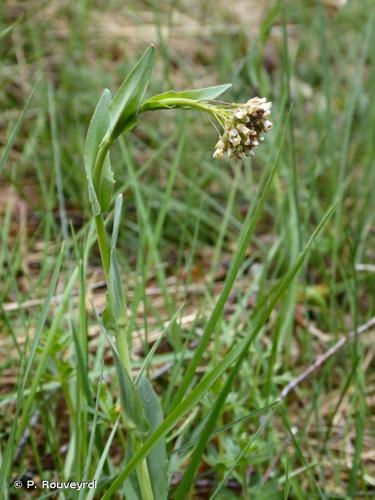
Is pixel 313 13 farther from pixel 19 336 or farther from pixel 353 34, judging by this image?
pixel 19 336

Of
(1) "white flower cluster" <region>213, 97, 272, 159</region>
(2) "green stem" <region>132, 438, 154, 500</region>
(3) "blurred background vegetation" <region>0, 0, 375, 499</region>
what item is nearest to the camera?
(1) "white flower cluster" <region>213, 97, 272, 159</region>

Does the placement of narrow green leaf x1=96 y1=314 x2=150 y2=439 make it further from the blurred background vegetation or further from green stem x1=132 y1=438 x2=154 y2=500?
the blurred background vegetation

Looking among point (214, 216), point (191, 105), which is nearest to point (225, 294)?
point (191, 105)

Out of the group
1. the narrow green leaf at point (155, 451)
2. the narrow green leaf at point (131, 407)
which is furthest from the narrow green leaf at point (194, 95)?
the narrow green leaf at point (155, 451)

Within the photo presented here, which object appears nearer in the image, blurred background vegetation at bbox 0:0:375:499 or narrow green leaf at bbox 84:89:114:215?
narrow green leaf at bbox 84:89:114:215

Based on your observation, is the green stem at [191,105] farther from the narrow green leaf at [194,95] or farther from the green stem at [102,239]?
the green stem at [102,239]

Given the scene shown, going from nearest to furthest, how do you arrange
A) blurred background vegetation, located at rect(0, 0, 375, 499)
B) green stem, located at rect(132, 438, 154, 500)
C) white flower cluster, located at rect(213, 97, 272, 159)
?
white flower cluster, located at rect(213, 97, 272, 159)
green stem, located at rect(132, 438, 154, 500)
blurred background vegetation, located at rect(0, 0, 375, 499)

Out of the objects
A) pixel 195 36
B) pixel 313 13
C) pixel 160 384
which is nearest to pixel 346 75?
Result: pixel 313 13

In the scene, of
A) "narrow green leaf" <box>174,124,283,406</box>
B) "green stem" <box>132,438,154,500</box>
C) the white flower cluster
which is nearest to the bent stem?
"green stem" <box>132,438,154,500</box>
